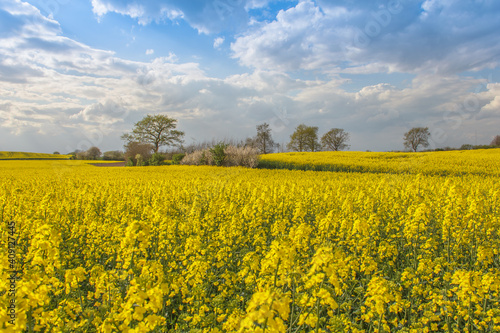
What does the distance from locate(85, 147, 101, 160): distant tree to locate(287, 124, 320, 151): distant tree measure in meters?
49.4

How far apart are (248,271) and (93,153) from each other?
7266cm

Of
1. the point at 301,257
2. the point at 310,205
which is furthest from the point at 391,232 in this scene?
the point at 301,257

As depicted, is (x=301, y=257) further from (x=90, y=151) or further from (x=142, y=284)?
(x=90, y=151)

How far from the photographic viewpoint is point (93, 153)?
65250 mm

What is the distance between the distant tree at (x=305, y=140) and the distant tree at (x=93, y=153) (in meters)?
49.4

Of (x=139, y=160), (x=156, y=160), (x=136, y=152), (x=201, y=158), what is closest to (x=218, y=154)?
(x=201, y=158)

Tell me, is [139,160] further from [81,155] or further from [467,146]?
[467,146]

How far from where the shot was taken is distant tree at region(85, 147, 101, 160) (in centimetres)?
6412

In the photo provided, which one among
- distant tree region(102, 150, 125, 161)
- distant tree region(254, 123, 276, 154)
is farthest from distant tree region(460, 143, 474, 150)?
distant tree region(102, 150, 125, 161)

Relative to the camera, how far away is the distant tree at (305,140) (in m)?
69.5

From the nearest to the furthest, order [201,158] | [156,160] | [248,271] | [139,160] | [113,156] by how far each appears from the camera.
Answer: [248,271] < [201,158] < [156,160] < [139,160] < [113,156]

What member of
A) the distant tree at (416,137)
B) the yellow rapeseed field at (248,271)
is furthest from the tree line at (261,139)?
the yellow rapeseed field at (248,271)

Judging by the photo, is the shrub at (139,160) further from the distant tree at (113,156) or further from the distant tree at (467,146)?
the distant tree at (467,146)

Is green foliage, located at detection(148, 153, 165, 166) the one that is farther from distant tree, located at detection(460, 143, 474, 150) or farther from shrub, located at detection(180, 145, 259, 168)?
distant tree, located at detection(460, 143, 474, 150)
